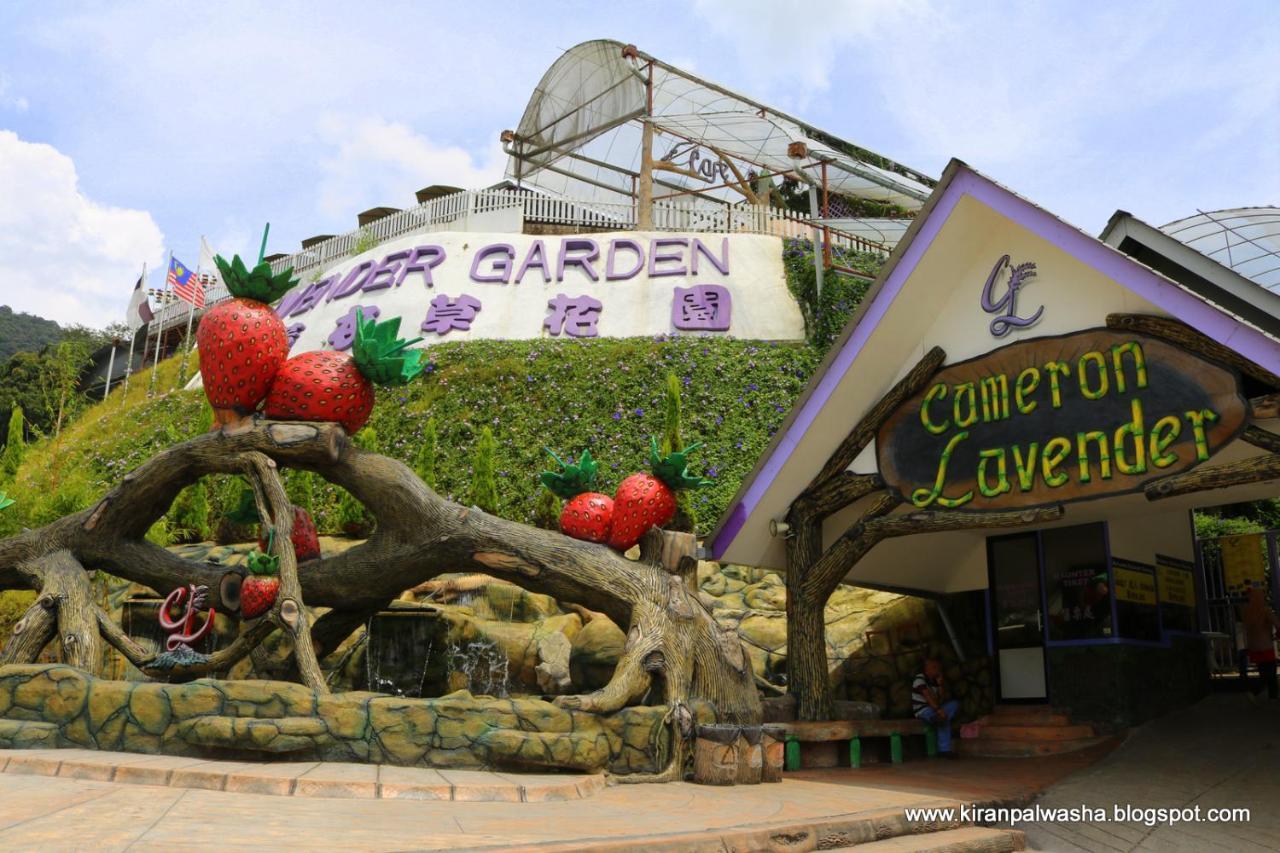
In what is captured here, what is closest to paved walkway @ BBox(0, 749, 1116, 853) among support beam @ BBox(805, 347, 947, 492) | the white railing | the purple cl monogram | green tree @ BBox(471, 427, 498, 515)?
support beam @ BBox(805, 347, 947, 492)

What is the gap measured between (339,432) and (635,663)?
324 centimetres

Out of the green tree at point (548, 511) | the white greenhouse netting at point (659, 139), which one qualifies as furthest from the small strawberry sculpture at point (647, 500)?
the white greenhouse netting at point (659, 139)

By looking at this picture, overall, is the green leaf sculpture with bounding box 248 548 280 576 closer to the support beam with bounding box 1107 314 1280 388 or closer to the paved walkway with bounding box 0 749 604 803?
the paved walkway with bounding box 0 749 604 803

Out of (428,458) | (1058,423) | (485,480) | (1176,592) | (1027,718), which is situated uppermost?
(428,458)

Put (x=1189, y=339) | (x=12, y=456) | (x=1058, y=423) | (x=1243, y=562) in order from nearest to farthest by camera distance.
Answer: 1. (x=1189, y=339)
2. (x=1058, y=423)
3. (x=1243, y=562)
4. (x=12, y=456)

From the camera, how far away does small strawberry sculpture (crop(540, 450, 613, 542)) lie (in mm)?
9086

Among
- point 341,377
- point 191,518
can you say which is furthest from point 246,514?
point 191,518

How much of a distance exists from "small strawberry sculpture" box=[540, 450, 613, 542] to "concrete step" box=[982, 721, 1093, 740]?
4518 millimetres

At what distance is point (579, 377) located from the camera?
17641mm

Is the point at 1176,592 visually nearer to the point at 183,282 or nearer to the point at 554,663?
the point at 554,663

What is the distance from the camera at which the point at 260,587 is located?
26.2 ft

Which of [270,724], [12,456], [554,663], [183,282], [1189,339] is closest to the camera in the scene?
[270,724]

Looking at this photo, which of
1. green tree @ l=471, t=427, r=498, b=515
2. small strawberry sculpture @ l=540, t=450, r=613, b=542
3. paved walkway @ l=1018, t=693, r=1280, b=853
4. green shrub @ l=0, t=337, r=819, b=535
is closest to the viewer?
paved walkway @ l=1018, t=693, r=1280, b=853

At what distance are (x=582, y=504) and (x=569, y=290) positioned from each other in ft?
36.8
